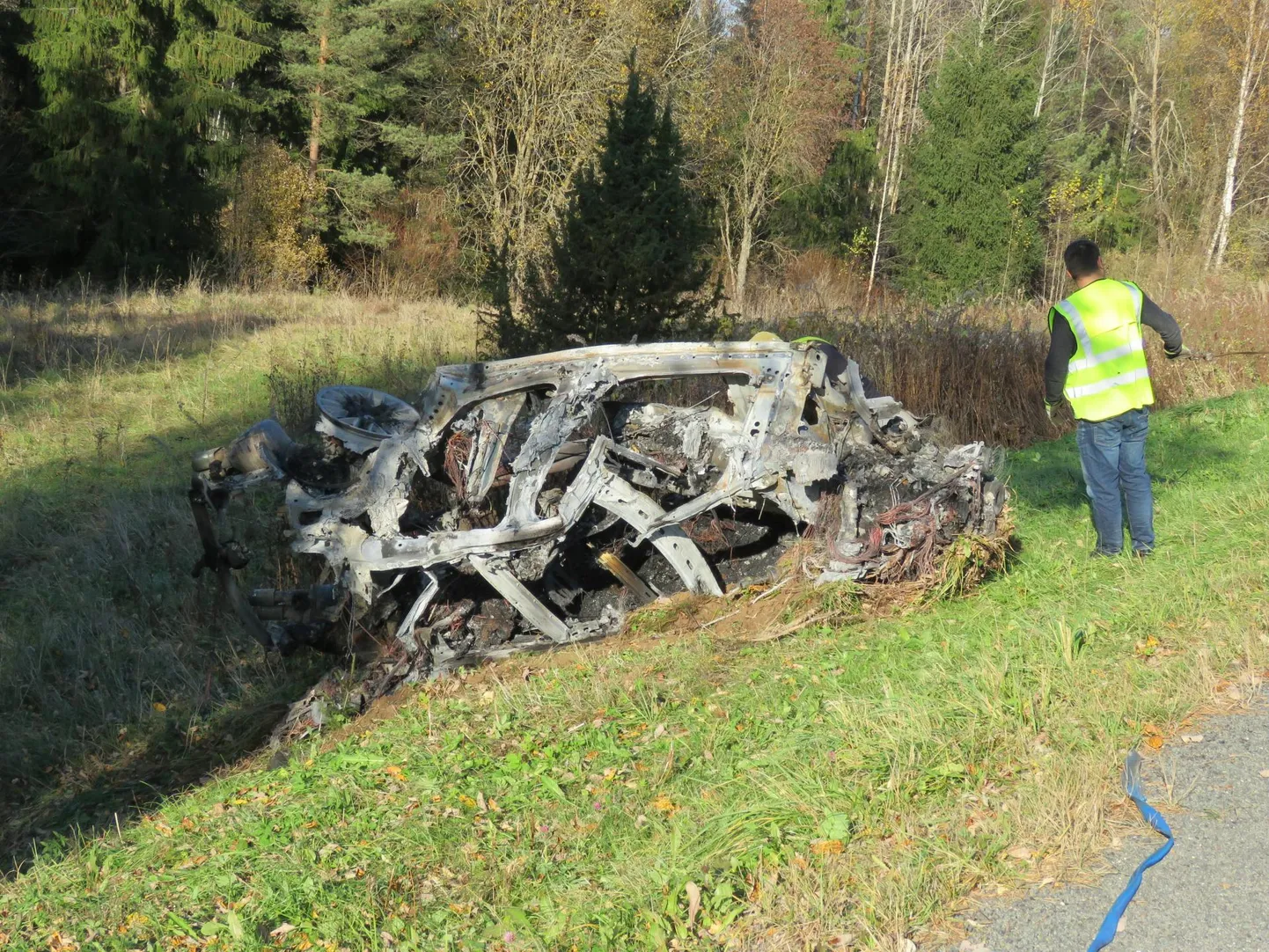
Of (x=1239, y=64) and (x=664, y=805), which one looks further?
(x=1239, y=64)

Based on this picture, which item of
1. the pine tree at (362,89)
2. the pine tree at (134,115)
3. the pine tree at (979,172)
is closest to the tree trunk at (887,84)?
the pine tree at (979,172)

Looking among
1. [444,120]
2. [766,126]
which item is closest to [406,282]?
[444,120]

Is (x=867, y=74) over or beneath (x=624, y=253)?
over

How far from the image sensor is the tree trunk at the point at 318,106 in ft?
103

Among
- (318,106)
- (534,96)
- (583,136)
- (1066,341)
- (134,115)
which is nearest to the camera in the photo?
(1066,341)

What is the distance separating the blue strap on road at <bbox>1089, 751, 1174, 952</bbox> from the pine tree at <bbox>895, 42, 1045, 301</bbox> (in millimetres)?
27594

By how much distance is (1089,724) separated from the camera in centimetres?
445

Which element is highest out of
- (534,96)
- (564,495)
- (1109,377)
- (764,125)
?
(764,125)

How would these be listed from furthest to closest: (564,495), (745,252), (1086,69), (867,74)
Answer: (867,74)
(1086,69)
(745,252)
(564,495)

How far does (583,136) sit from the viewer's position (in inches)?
1016

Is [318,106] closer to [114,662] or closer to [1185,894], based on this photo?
[114,662]

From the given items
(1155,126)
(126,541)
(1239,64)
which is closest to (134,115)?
(126,541)

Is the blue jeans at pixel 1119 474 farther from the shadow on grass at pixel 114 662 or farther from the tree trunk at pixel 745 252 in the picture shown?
the tree trunk at pixel 745 252

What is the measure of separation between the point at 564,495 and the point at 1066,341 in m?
3.10
